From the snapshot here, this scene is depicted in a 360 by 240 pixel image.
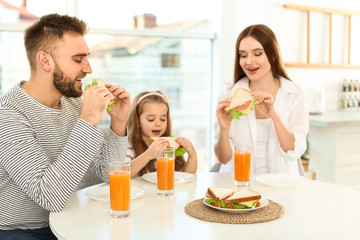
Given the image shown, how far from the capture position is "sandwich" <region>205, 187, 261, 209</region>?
4.74 ft

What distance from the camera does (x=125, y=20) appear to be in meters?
3.53

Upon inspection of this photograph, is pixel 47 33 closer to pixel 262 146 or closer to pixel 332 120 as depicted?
pixel 262 146

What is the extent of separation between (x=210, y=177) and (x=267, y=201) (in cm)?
49

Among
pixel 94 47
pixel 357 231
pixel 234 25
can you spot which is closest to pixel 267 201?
pixel 357 231

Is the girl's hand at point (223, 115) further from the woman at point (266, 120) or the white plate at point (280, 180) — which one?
the white plate at point (280, 180)

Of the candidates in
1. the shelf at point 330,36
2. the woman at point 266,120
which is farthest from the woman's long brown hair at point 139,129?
the shelf at point 330,36

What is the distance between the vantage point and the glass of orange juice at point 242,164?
179cm

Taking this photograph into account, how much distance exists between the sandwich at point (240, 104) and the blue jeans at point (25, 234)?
1093 millimetres

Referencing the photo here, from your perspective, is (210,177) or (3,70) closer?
(210,177)

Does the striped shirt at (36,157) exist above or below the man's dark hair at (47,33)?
below

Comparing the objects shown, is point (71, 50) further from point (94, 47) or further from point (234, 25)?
point (234, 25)

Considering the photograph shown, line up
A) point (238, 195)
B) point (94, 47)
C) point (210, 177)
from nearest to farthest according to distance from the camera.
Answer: point (238, 195) < point (210, 177) < point (94, 47)

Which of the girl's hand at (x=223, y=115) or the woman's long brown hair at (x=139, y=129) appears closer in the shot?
the girl's hand at (x=223, y=115)

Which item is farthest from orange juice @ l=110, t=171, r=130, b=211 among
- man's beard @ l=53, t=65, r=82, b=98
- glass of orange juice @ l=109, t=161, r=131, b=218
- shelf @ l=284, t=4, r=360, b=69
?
shelf @ l=284, t=4, r=360, b=69
